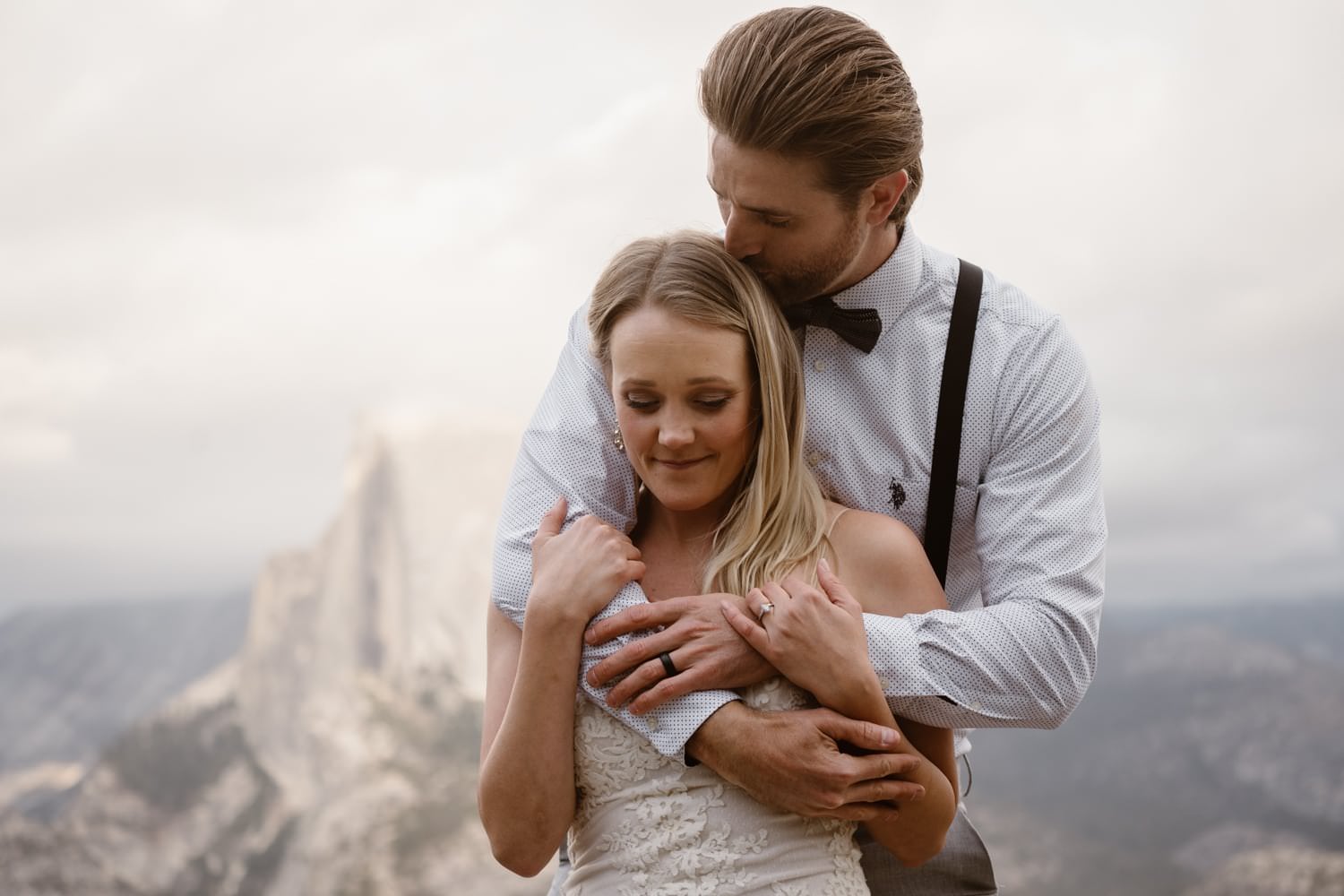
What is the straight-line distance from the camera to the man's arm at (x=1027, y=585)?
251 cm

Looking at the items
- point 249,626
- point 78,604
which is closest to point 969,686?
point 249,626

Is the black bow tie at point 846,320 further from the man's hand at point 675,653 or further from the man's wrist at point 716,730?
the man's wrist at point 716,730

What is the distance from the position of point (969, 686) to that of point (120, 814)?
46792 millimetres

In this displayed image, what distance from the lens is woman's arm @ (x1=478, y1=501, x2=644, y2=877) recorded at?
2.53 metres

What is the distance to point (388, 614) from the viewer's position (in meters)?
45.2

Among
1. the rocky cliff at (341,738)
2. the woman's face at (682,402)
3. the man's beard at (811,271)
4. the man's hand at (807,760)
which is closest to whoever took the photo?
the man's hand at (807,760)

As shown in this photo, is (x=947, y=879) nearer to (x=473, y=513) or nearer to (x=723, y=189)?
(x=723, y=189)

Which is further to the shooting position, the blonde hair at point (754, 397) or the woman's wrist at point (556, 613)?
the blonde hair at point (754, 397)

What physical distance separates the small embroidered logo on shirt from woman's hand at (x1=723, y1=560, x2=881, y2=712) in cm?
45

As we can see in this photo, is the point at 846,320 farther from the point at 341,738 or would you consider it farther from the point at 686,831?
the point at 341,738

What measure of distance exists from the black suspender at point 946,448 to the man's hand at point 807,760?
56 centimetres

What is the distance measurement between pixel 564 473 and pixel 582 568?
355mm

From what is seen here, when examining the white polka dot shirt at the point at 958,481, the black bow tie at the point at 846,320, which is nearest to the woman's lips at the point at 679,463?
the white polka dot shirt at the point at 958,481

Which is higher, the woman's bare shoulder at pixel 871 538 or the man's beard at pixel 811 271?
the man's beard at pixel 811 271
